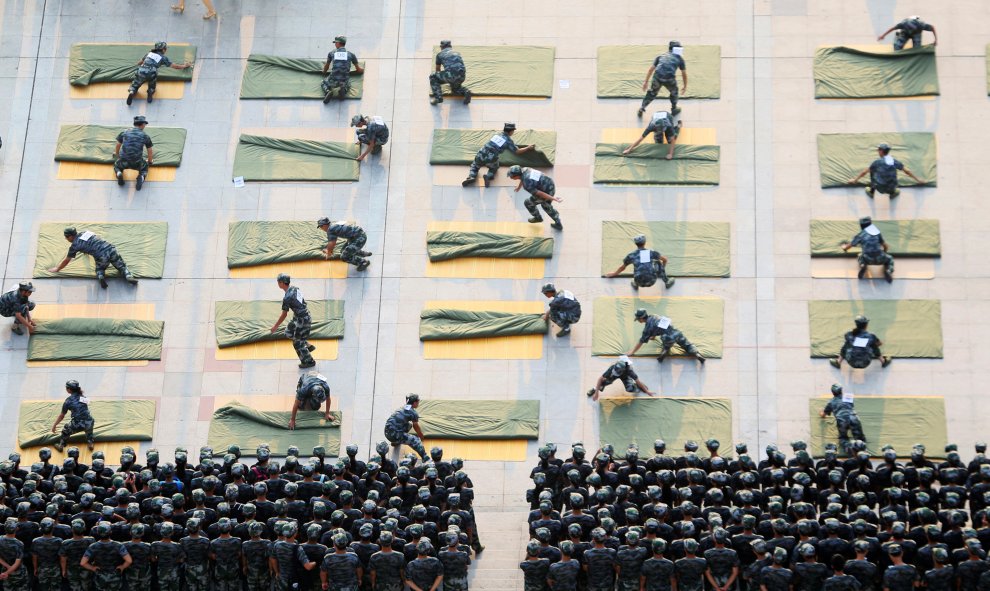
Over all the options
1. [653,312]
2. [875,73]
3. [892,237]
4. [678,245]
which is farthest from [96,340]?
[875,73]

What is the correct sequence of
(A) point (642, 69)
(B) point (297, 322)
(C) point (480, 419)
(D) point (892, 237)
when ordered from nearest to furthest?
(C) point (480, 419), (B) point (297, 322), (D) point (892, 237), (A) point (642, 69)

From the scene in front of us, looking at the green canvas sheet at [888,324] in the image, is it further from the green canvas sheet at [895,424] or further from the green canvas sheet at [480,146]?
the green canvas sheet at [480,146]

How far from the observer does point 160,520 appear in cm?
2827

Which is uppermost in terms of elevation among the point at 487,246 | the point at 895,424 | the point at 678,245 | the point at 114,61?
the point at 114,61

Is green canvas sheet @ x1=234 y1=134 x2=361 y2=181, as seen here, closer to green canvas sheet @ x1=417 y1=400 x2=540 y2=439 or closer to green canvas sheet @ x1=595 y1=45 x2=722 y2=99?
green canvas sheet @ x1=595 y1=45 x2=722 y2=99

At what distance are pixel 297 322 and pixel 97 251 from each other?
5.01 metres

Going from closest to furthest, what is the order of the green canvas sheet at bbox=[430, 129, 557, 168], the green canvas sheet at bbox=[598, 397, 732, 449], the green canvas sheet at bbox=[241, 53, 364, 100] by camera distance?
the green canvas sheet at bbox=[598, 397, 732, 449] → the green canvas sheet at bbox=[430, 129, 557, 168] → the green canvas sheet at bbox=[241, 53, 364, 100]

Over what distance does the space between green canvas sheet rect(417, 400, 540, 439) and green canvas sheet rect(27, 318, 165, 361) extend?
615 centimetres

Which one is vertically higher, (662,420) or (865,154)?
(865,154)

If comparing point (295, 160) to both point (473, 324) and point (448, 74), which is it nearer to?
point (448, 74)

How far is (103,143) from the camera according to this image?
37.3 metres

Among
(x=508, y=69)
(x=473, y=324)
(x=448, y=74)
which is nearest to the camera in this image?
(x=473, y=324)

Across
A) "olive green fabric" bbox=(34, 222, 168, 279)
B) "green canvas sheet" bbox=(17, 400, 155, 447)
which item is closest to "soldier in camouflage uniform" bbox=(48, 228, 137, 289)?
"olive green fabric" bbox=(34, 222, 168, 279)

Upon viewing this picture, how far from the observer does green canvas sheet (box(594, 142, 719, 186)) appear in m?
35.8
